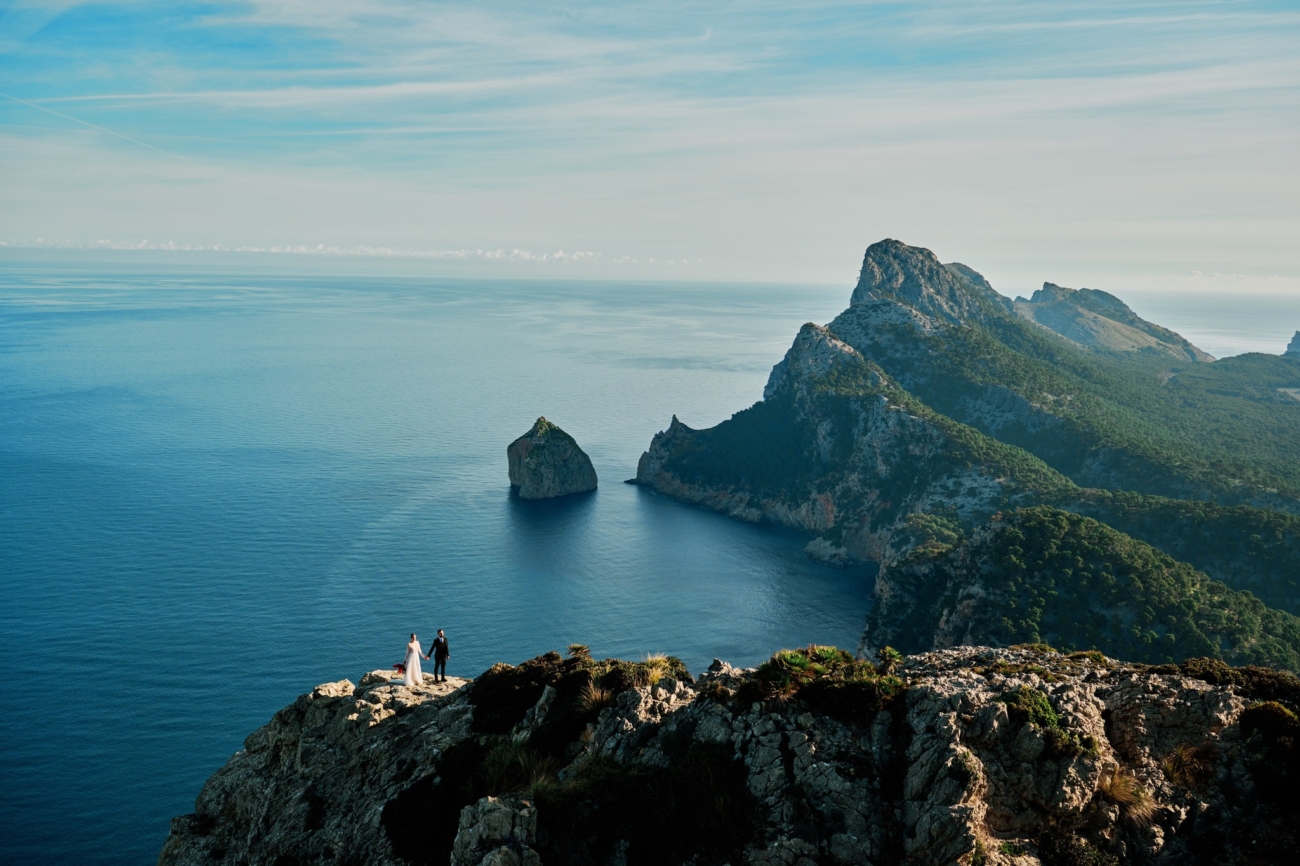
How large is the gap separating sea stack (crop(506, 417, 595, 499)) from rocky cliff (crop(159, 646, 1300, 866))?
115453mm

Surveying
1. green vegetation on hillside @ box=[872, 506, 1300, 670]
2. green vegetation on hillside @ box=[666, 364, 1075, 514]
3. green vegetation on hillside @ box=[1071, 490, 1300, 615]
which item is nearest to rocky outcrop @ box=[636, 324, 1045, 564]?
green vegetation on hillside @ box=[666, 364, 1075, 514]

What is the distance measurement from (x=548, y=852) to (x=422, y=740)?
31.0 ft

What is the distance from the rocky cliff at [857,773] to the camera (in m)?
18.3

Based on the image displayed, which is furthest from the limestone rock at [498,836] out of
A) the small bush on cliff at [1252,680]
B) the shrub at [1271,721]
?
the small bush on cliff at [1252,680]

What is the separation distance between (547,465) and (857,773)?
124798 millimetres

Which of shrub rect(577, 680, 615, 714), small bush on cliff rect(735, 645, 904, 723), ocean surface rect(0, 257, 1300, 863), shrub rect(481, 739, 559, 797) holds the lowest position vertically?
ocean surface rect(0, 257, 1300, 863)

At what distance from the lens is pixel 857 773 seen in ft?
65.6

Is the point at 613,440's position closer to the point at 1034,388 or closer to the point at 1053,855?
the point at 1034,388

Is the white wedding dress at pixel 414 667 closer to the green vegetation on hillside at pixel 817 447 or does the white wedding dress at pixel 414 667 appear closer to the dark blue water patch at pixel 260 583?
the dark blue water patch at pixel 260 583

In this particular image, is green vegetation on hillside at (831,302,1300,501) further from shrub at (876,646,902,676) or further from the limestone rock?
the limestone rock

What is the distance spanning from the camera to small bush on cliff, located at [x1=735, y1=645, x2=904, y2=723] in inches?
843

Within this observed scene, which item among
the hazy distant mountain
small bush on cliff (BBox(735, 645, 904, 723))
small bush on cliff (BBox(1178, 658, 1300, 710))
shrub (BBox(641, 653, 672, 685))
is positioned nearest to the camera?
small bush on cliff (BBox(1178, 658, 1300, 710))

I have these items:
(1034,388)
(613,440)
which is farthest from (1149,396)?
(613,440)

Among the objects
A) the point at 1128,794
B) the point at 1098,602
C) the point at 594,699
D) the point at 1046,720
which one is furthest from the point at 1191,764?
the point at 1098,602
